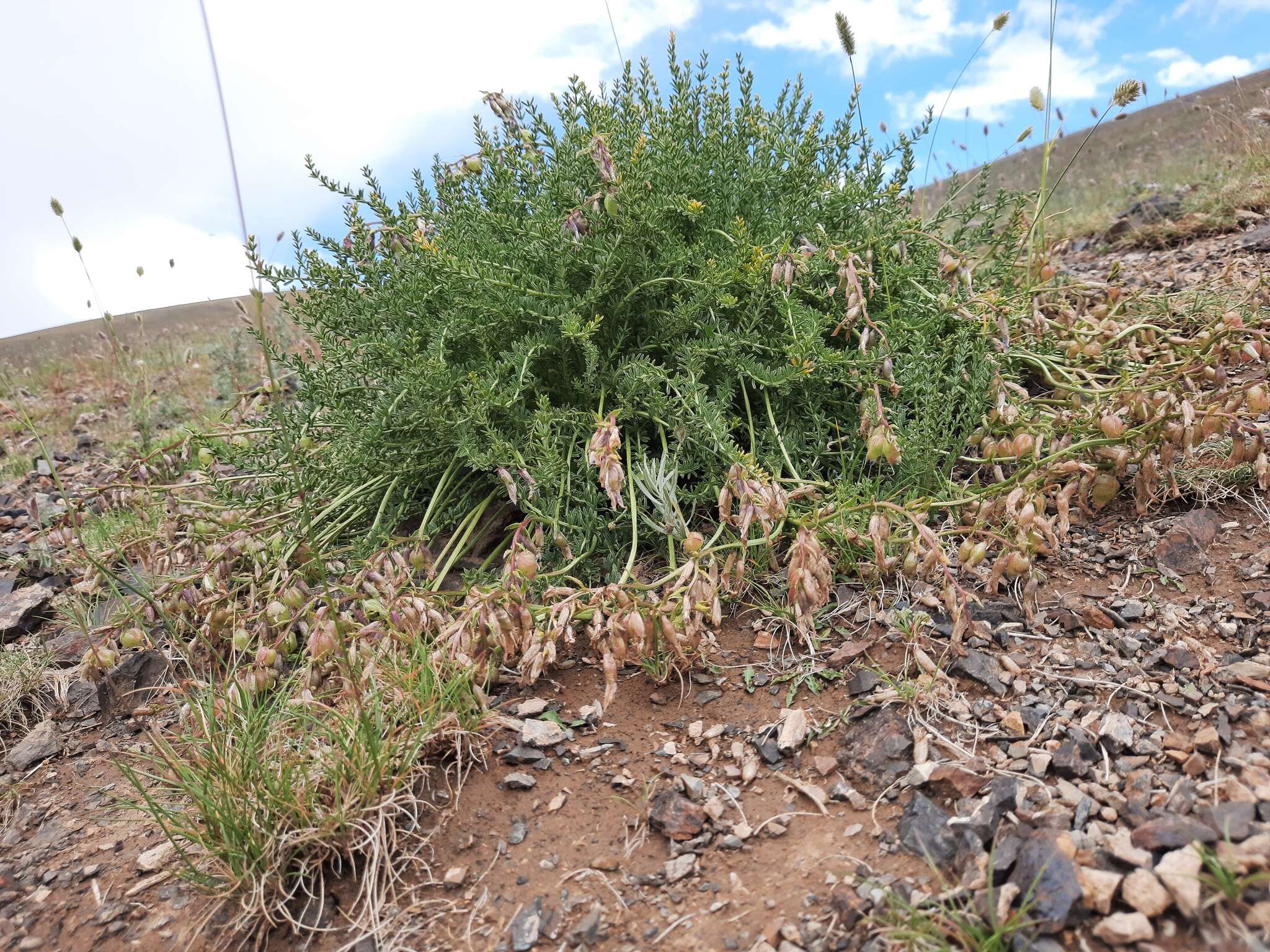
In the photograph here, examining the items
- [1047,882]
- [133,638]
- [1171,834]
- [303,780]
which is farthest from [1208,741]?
[133,638]

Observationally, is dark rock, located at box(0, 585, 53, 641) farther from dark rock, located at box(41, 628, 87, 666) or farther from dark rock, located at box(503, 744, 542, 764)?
dark rock, located at box(503, 744, 542, 764)

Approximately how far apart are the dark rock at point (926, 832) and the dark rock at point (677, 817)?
45 centimetres

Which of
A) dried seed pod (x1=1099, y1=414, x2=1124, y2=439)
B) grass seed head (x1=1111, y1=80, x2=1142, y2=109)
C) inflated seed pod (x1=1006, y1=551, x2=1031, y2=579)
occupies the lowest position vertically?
inflated seed pod (x1=1006, y1=551, x2=1031, y2=579)

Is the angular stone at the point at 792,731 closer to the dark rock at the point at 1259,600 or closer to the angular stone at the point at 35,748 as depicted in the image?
the dark rock at the point at 1259,600

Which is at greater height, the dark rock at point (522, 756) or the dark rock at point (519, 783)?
the dark rock at point (522, 756)

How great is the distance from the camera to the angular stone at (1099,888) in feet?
4.80

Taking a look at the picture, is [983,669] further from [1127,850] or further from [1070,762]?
[1127,850]

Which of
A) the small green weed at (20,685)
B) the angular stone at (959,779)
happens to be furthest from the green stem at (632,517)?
the small green weed at (20,685)

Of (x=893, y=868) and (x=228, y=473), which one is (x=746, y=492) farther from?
(x=228, y=473)

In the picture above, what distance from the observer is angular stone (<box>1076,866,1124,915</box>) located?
4.80ft

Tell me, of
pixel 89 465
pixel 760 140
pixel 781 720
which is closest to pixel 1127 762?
pixel 781 720

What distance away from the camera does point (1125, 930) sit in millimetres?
1407

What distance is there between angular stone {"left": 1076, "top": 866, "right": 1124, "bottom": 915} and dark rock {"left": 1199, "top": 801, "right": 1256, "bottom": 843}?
0.20 metres

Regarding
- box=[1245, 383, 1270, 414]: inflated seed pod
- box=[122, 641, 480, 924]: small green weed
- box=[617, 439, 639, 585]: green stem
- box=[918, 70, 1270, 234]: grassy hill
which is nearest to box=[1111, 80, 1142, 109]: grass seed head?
box=[918, 70, 1270, 234]: grassy hill
